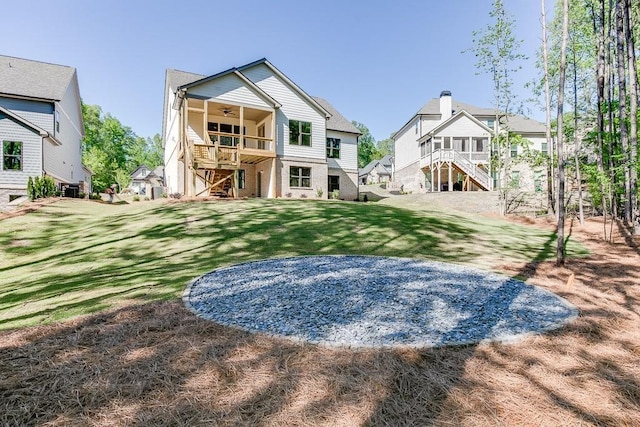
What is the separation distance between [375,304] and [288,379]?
6.42 ft

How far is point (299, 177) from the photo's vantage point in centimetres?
2056

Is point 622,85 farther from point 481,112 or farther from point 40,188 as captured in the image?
point 40,188

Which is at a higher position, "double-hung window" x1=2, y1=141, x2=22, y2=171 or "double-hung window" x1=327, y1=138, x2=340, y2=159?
"double-hung window" x1=327, y1=138, x2=340, y2=159

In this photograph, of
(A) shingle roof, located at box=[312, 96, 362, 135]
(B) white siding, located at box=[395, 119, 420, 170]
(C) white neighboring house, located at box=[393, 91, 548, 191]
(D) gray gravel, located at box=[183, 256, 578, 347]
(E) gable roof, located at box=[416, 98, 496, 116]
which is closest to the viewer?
(D) gray gravel, located at box=[183, 256, 578, 347]

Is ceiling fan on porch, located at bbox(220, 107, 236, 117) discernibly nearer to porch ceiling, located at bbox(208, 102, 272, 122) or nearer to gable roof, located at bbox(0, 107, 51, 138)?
porch ceiling, located at bbox(208, 102, 272, 122)

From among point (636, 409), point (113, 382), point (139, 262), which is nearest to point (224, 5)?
point (139, 262)

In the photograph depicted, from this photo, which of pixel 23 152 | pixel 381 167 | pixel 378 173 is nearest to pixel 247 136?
pixel 23 152

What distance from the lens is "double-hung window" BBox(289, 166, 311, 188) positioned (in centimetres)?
2031

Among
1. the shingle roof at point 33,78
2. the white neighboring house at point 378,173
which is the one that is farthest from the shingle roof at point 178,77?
the white neighboring house at point 378,173

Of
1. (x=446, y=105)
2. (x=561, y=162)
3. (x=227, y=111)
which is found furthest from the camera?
(x=446, y=105)

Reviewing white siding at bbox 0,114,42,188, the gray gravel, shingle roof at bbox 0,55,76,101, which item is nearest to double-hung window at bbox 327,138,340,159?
white siding at bbox 0,114,42,188

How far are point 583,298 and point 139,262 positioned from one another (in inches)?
335

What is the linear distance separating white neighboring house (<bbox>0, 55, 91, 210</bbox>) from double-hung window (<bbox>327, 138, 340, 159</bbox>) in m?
17.8

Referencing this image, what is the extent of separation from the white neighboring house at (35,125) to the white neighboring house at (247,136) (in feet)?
23.2
